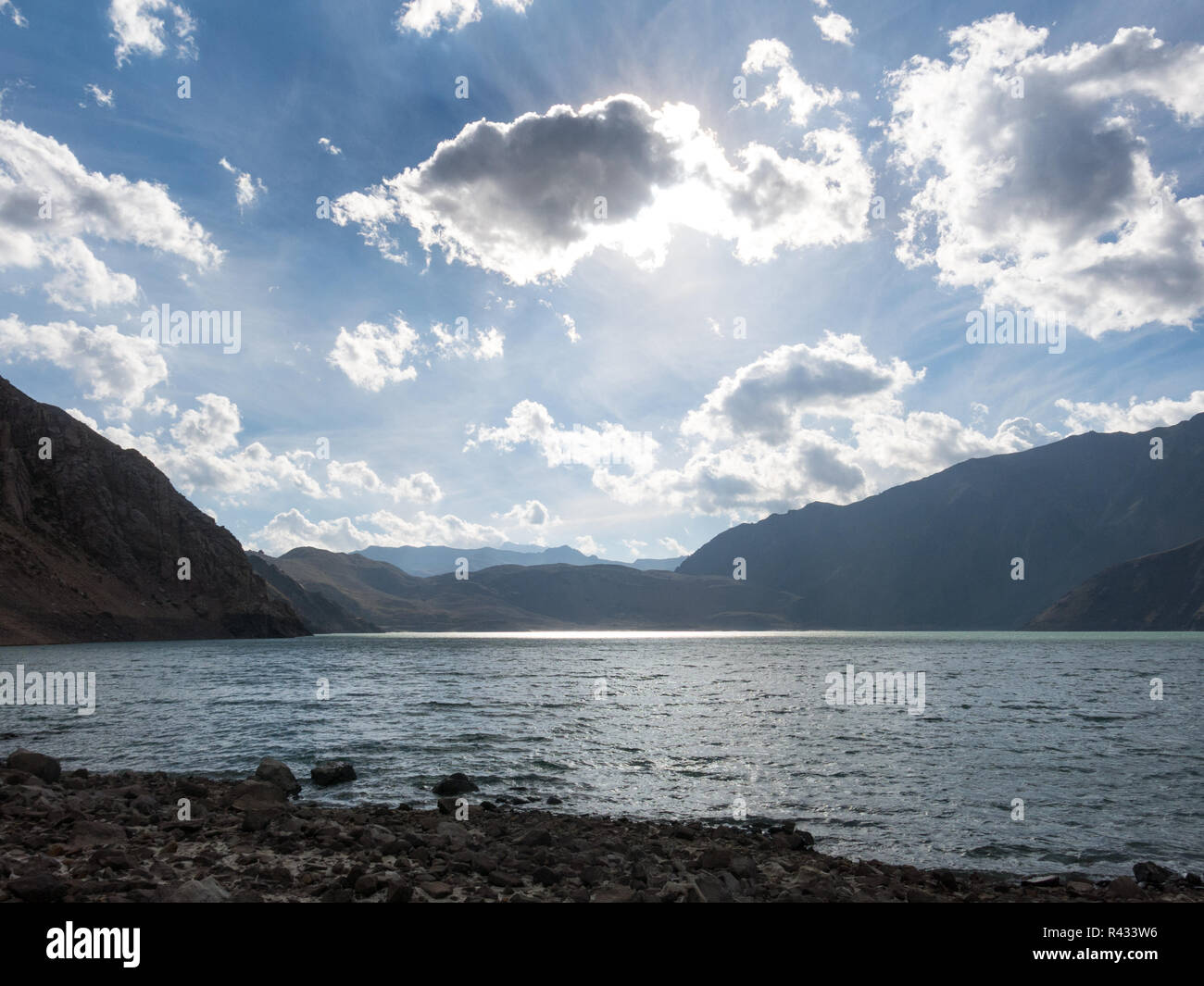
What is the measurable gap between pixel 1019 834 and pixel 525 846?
50.1 ft

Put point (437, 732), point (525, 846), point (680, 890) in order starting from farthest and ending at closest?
point (437, 732) → point (525, 846) → point (680, 890)

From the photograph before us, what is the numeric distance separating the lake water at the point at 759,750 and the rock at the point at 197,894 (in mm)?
13169

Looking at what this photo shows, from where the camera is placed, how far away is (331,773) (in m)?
26.5

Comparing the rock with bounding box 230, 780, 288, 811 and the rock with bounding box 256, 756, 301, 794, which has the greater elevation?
the rock with bounding box 230, 780, 288, 811

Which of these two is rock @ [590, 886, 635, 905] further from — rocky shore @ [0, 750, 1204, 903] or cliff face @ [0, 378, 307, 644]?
cliff face @ [0, 378, 307, 644]

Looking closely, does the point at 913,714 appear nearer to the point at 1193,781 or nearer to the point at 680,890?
the point at 1193,781

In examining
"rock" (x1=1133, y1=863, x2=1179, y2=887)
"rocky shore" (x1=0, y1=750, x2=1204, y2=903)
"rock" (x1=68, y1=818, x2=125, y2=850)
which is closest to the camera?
"rocky shore" (x1=0, y1=750, x2=1204, y2=903)

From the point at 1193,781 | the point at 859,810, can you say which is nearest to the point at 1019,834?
the point at 859,810

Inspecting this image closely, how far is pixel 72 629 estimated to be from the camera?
143625 millimetres

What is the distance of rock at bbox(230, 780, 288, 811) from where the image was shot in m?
19.7

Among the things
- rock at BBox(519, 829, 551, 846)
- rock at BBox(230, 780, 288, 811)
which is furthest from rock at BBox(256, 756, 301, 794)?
rock at BBox(519, 829, 551, 846)

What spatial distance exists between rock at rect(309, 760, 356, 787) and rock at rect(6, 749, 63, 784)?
848 cm

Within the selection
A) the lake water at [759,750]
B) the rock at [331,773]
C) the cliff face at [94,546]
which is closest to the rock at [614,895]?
the lake water at [759,750]

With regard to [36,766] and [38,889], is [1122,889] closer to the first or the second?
[38,889]
